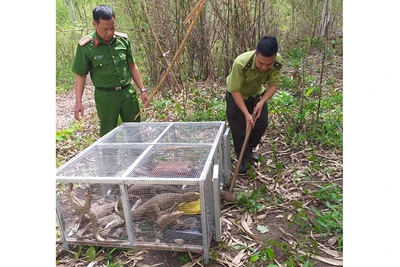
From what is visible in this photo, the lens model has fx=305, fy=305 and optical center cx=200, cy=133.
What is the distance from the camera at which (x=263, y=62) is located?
278cm

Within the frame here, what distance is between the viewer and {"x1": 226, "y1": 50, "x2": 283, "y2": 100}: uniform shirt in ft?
9.89

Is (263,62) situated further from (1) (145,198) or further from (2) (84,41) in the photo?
(2) (84,41)

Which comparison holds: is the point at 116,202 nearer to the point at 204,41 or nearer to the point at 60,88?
the point at 204,41

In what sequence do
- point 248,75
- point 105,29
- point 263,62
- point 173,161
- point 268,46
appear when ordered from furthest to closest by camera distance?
1. point 248,75
2. point 105,29
3. point 263,62
4. point 268,46
5. point 173,161

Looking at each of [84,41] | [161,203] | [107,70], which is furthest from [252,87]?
[84,41]

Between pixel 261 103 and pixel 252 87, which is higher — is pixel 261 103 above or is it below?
below

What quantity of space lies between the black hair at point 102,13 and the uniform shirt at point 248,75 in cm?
128

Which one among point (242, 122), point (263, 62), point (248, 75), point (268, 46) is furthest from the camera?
point (242, 122)

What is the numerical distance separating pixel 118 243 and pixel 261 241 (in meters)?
1.12

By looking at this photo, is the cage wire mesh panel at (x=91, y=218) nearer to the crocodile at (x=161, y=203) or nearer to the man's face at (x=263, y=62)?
the crocodile at (x=161, y=203)

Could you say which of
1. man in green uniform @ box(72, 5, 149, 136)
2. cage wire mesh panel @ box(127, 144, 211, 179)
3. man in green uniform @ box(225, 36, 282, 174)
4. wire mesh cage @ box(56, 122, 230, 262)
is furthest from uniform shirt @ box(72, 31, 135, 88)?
man in green uniform @ box(225, 36, 282, 174)

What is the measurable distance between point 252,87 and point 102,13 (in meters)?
1.66

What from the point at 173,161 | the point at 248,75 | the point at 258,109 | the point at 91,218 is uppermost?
the point at 248,75

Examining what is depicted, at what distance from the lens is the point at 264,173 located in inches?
135
